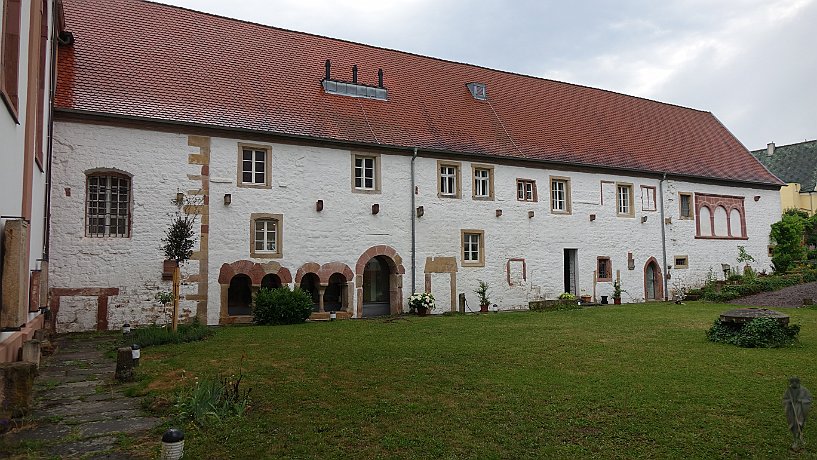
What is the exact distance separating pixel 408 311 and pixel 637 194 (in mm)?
11955

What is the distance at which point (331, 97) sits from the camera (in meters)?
19.3

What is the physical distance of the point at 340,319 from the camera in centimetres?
1730

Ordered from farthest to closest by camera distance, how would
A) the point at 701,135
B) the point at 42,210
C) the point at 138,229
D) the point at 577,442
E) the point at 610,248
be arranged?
the point at 701,135, the point at 610,248, the point at 138,229, the point at 42,210, the point at 577,442

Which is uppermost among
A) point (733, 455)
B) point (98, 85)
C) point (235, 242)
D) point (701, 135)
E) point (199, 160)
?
point (701, 135)

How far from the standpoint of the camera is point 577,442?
5.16 metres

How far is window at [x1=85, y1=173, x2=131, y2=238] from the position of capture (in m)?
14.6

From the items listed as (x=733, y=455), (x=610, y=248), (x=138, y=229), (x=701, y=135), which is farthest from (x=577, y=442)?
(x=701, y=135)

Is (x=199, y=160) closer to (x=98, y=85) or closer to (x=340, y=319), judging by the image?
(x=98, y=85)

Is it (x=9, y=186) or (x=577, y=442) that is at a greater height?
(x=9, y=186)

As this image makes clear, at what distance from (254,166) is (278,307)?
14.2 ft

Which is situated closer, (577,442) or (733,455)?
(733,455)

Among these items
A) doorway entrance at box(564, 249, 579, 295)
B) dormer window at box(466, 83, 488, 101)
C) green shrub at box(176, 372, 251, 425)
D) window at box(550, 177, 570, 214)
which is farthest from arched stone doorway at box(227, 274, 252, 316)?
doorway entrance at box(564, 249, 579, 295)

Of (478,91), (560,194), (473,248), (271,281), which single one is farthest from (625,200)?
(271,281)

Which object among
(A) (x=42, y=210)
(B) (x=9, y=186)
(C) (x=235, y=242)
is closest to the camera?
(B) (x=9, y=186)
